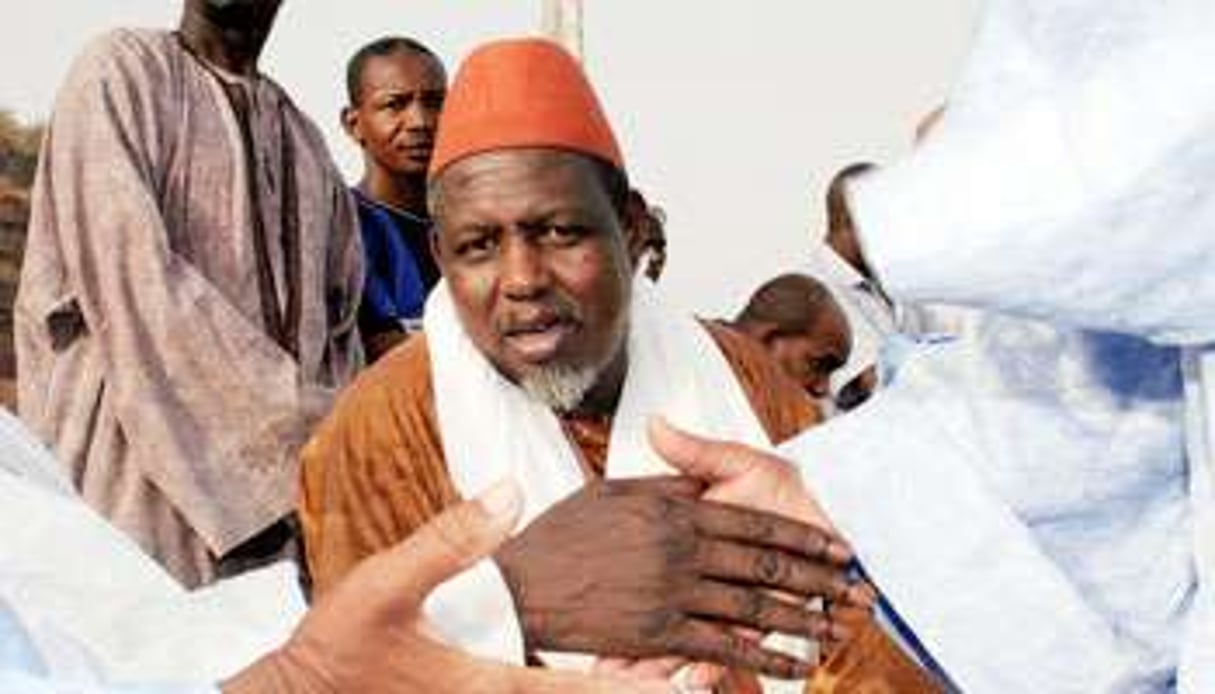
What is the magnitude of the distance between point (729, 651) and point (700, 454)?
9.9 inches

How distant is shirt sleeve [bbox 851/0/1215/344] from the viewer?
6.30 feet

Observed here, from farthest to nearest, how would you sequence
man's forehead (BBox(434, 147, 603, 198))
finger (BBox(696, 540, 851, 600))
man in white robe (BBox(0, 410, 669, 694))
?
man's forehead (BBox(434, 147, 603, 198)), finger (BBox(696, 540, 851, 600)), man in white robe (BBox(0, 410, 669, 694))

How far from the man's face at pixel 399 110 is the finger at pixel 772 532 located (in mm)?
3445

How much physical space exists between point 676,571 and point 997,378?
0.64 m

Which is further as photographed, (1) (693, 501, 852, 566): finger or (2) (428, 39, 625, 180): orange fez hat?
(2) (428, 39, 625, 180): orange fez hat

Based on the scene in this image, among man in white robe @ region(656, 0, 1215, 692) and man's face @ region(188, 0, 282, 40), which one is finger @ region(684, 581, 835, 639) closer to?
man in white robe @ region(656, 0, 1215, 692)

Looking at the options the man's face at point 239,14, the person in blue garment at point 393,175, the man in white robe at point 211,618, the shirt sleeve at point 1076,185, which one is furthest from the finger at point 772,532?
the person in blue garment at point 393,175

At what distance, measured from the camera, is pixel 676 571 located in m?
2.74

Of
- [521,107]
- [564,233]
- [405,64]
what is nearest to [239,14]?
[521,107]

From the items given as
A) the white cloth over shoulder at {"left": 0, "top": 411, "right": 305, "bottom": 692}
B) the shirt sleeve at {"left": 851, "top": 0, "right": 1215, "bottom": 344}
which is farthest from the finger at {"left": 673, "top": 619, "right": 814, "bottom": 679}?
the shirt sleeve at {"left": 851, "top": 0, "right": 1215, "bottom": 344}

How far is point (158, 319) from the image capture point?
4266 mm

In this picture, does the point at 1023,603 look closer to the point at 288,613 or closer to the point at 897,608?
the point at 897,608

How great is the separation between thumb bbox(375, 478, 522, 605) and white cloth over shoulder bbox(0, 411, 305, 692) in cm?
21

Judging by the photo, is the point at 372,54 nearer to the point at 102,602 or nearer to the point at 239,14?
the point at 239,14
